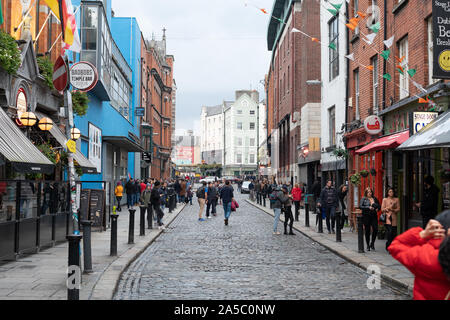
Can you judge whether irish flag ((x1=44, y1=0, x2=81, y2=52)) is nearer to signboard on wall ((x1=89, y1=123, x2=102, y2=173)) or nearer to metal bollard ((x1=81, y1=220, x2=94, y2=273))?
metal bollard ((x1=81, y1=220, x2=94, y2=273))

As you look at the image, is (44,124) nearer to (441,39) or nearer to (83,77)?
(83,77)

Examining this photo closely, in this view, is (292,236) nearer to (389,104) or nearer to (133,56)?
(389,104)

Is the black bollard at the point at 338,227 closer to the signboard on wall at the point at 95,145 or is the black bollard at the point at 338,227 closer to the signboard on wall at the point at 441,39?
the signboard on wall at the point at 441,39

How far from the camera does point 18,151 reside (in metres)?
11.6

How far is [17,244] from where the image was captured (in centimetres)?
1104

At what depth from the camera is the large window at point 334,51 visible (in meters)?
24.8

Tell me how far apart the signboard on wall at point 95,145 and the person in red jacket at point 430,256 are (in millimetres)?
21732

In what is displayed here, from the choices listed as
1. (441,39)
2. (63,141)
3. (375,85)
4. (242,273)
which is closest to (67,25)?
(63,141)

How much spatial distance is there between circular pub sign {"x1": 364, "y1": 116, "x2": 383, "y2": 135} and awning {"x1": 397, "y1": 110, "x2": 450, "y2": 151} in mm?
5743

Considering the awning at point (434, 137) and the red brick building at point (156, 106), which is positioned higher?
the red brick building at point (156, 106)

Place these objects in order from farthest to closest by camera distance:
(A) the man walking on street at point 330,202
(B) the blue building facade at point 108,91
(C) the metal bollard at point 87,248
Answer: (B) the blue building facade at point 108,91 < (A) the man walking on street at point 330,202 < (C) the metal bollard at point 87,248

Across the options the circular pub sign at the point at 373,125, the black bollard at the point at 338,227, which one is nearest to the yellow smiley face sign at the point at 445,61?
the black bollard at the point at 338,227
